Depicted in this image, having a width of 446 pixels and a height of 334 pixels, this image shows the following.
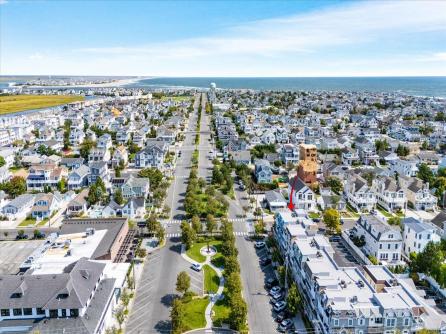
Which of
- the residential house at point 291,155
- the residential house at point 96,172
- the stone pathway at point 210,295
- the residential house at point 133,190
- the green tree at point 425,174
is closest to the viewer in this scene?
the stone pathway at point 210,295

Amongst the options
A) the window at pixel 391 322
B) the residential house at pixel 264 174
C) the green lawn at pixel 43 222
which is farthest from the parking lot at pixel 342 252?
the green lawn at pixel 43 222

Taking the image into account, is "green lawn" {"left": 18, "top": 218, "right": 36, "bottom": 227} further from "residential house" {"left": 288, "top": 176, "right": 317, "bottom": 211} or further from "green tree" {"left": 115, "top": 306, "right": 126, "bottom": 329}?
"residential house" {"left": 288, "top": 176, "right": 317, "bottom": 211}

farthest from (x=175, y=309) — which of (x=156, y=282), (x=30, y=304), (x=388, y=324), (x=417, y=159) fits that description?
(x=417, y=159)

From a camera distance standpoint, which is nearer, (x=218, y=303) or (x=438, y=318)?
(x=438, y=318)

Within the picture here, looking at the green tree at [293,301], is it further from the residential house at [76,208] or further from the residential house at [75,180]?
the residential house at [75,180]

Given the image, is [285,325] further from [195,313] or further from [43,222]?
[43,222]

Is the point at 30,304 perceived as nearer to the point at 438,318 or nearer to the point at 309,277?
the point at 309,277

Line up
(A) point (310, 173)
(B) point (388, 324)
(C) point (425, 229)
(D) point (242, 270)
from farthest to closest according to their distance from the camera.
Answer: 1. (A) point (310, 173)
2. (C) point (425, 229)
3. (D) point (242, 270)
4. (B) point (388, 324)
